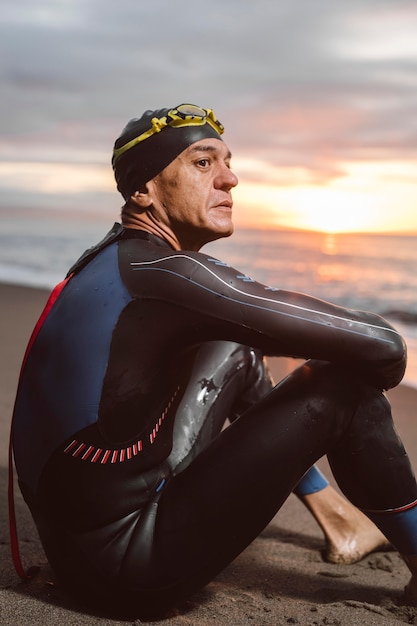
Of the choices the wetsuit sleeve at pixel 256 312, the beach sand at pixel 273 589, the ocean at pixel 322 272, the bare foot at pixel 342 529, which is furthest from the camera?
the ocean at pixel 322 272

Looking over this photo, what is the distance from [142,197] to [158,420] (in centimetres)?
71

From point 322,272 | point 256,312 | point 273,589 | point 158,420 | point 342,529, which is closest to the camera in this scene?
point 256,312

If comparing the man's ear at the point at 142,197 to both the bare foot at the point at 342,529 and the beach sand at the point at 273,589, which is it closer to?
the beach sand at the point at 273,589

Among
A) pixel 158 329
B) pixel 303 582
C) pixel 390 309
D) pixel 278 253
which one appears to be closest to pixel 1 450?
pixel 303 582

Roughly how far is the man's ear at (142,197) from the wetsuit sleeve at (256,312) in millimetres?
377

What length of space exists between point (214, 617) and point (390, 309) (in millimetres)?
10630

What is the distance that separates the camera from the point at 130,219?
2.45 metres

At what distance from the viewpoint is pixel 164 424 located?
2.31 m

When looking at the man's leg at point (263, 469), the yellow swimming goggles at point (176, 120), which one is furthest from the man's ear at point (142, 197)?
the man's leg at point (263, 469)

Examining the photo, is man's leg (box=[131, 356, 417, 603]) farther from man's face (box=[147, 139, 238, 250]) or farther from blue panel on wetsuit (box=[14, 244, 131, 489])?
man's face (box=[147, 139, 238, 250])

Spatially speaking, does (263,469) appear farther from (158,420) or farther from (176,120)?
(176,120)

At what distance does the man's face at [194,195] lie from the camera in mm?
2406

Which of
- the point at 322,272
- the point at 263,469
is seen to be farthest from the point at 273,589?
the point at 322,272

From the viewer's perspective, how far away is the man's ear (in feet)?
A: 7.91
